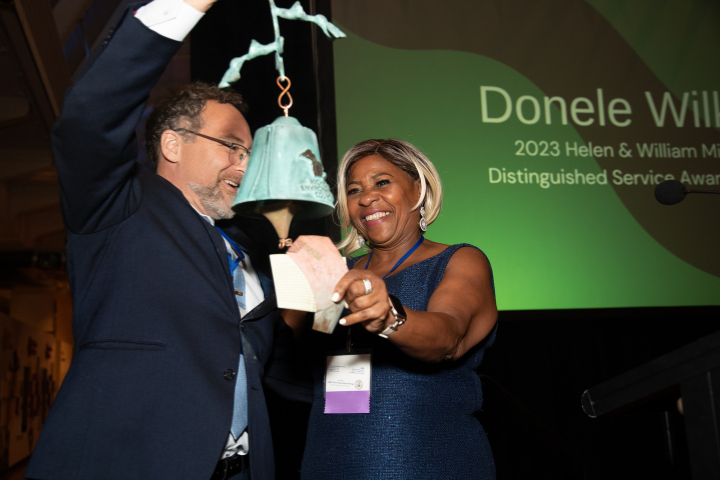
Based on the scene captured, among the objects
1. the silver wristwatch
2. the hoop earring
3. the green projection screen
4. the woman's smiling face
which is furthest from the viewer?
the green projection screen

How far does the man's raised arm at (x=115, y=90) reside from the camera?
117 cm

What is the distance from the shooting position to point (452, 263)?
5.82ft

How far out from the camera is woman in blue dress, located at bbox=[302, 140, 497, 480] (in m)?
1.60

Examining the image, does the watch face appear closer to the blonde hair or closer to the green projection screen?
the blonde hair

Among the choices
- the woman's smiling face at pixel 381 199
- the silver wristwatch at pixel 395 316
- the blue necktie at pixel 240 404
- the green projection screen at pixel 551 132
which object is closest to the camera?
the silver wristwatch at pixel 395 316

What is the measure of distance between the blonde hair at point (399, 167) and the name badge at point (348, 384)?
464 mm

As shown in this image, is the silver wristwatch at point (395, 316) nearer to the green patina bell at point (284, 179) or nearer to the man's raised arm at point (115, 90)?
the green patina bell at point (284, 179)

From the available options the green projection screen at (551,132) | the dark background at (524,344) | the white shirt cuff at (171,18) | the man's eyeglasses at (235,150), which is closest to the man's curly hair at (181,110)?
the man's eyeglasses at (235,150)

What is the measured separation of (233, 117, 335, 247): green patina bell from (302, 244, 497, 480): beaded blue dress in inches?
26.6

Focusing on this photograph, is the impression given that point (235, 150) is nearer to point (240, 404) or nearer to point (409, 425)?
point (240, 404)

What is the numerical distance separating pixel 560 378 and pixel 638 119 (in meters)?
1.63

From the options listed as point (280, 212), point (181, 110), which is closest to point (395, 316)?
point (280, 212)

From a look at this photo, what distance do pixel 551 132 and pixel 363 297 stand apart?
102 inches

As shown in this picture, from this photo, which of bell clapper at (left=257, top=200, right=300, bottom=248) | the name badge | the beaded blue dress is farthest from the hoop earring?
bell clapper at (left=257, top=200, right=300, bottom=248)
